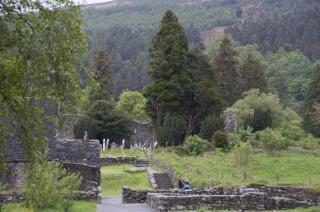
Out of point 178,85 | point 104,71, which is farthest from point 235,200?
point 104,71

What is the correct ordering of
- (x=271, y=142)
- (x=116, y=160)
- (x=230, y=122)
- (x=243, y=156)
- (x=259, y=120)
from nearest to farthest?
1. (x=243, y=156)
2. (x=116, y=160)
3. (x=271, y=142)
4. (x=230, y=122)
5. (x=259, y=120)

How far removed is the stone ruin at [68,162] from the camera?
95.7 ft

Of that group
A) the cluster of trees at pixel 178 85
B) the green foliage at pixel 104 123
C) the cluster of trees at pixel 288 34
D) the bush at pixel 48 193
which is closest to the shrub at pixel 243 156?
the bush at pixel 48 193

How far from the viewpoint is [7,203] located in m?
26.2

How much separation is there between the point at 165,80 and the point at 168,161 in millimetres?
19890

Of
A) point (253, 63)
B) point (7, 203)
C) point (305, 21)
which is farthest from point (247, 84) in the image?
point (305, 21)

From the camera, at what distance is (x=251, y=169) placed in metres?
40.5

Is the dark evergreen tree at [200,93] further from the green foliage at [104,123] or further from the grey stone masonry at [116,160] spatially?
the grey stone masonry at [116,160]

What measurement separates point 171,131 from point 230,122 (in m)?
5.88

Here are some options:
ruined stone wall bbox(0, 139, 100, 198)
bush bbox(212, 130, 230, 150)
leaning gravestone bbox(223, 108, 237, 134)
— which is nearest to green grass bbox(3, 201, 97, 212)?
ruined stone wall bbox(0, 139, 100, 198)

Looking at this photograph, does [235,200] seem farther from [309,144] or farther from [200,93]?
[200,93]

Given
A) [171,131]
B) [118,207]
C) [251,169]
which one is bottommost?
[118,207]

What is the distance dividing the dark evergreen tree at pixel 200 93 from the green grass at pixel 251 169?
14002mm

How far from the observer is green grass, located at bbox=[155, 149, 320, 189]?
32.3 meters
